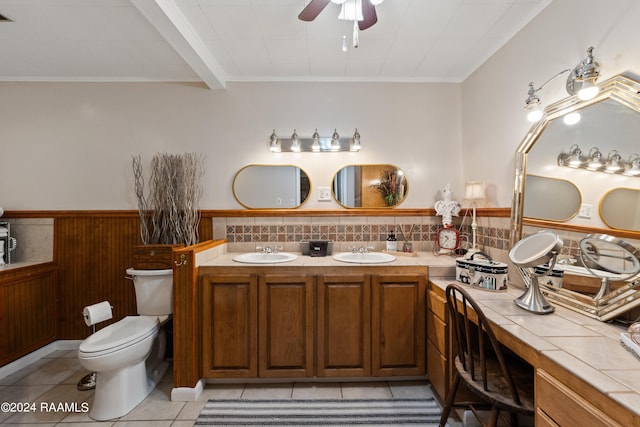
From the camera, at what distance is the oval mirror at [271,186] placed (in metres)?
2.78

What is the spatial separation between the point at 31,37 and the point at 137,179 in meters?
1.19

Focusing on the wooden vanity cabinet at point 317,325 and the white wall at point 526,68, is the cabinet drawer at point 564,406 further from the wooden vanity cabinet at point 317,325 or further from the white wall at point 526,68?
the white wall at point 526,68

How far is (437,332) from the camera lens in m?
1.98

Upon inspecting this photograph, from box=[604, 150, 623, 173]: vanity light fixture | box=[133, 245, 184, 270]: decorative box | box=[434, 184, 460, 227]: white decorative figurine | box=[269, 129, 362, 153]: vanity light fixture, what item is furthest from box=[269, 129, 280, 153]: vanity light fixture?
box=[604, 150, 623, 173]: vanity light fixture

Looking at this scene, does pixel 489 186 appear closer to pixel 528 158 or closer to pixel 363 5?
pixel 528 158

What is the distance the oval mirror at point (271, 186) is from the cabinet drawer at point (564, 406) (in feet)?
6.82

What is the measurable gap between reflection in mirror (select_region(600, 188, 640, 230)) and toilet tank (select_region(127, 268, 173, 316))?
2.73 m

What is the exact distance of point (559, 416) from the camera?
1.03 metres

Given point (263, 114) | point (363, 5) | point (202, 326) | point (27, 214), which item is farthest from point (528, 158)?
point (27, 214)

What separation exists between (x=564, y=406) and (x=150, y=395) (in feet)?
7.86

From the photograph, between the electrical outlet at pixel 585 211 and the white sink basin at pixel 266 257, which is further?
the white sink basin at pixel 266 257

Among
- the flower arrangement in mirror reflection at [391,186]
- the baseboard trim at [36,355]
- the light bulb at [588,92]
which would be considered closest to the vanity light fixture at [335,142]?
the flower arrangement in mirror reflection at [391,186]

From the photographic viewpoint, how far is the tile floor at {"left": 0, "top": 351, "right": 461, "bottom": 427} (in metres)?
1.89

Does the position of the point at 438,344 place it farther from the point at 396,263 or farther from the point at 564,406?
the point at 564,406
